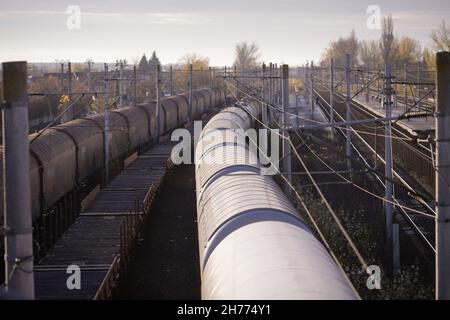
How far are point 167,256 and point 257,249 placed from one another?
9817mm

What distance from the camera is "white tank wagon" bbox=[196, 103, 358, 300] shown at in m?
7.09

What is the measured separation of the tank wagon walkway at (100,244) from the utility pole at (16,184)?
14.6ft

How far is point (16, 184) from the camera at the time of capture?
7297 mm

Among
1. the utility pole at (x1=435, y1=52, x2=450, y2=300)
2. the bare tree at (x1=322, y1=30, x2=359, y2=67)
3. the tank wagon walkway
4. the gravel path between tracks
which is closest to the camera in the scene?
the utility pole at (x1=435, y1=52, x2=450, y2=300)

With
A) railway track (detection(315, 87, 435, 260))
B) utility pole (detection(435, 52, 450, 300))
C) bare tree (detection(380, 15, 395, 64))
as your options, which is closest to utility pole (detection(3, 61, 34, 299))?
utility pole (detection(435, 52, 450, 300))

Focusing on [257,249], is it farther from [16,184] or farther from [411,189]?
[411,189]

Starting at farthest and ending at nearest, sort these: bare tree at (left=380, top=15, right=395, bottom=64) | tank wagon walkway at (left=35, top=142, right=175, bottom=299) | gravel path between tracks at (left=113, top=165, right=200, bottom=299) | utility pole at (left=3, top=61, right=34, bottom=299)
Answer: bare tree at (left=380, top=15, right=395, bottom=64) < gravel path between tracks at (left=113, top=165, right=200, bottom=299) < tank wagon walkway at (left=35, top=142, right=175, bottom=299) < utility pole at (left=3, top=61, right=34, bottom=299)

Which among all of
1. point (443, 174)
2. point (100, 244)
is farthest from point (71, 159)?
point (443, 174)

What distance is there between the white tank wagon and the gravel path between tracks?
283 centimetres

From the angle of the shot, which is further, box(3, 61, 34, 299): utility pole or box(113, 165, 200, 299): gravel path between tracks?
box(113, 165, 200, 299): gravel path between tracks

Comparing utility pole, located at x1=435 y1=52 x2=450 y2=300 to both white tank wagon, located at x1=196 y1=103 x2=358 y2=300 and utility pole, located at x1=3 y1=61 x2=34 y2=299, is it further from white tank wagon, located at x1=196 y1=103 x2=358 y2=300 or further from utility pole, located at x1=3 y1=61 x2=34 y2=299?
utility pole, located at x1=3 y1=61 x2=34 y2=299
